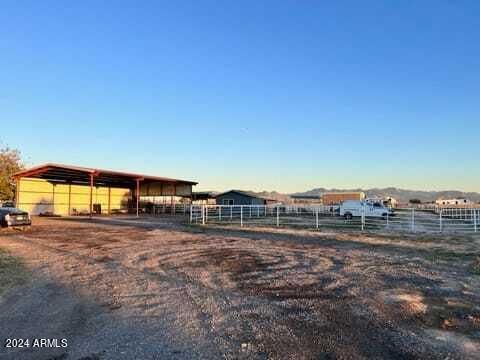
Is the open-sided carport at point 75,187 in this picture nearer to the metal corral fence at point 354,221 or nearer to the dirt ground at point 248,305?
the metal corral fence at point 354,221

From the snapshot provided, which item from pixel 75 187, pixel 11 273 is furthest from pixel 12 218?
pixel 75 187

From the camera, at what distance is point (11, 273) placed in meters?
8.32

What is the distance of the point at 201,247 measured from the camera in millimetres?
12523

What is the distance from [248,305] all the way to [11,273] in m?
6.15

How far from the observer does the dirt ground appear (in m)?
4.10

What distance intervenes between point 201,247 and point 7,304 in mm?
7048

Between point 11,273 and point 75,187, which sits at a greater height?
point 75,187

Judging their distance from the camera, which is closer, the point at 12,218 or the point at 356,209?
the point at 12,218

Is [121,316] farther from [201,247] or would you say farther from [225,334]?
[201,247]

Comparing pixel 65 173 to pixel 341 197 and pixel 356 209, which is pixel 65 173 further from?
pixel 341 197

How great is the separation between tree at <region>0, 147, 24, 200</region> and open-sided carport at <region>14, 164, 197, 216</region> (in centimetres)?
652

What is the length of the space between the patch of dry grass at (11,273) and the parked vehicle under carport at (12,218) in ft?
31.8

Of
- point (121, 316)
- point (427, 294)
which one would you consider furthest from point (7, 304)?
point (427, 294)

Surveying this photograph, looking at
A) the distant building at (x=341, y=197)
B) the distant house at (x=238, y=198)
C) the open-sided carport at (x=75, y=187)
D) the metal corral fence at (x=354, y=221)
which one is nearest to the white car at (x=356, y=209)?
the metal corral fence at (x=354, y=221)
